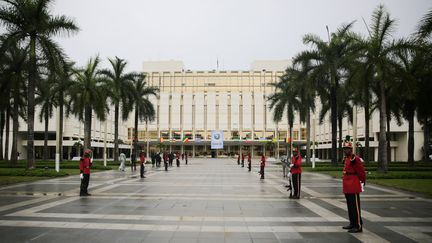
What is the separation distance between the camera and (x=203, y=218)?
31.9 ft

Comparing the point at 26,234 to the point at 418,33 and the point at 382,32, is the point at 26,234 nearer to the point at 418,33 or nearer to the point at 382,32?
the point at 418,33

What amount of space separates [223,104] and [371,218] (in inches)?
3697

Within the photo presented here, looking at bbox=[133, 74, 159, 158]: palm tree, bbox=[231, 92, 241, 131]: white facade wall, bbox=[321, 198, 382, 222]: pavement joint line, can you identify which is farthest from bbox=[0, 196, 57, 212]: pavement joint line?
bbox=[231, 92, 241, 131]: white facade wall

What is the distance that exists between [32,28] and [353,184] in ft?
74.7

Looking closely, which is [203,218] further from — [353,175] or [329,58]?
[329,58]

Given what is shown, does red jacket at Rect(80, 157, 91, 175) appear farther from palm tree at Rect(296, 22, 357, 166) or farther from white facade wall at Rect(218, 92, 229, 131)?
white facade wall at Rect(218, 92, 229, 131)

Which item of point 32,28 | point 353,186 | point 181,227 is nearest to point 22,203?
point 181,227

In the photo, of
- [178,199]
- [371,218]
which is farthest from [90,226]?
[371,218]

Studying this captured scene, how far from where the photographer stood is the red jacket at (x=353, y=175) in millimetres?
8500

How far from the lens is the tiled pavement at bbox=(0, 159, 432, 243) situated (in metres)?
7.62

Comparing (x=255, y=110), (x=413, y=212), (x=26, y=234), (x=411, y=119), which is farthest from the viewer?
(x=255, y=110)

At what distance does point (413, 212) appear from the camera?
10.7m

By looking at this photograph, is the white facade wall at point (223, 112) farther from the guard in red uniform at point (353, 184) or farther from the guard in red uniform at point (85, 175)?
the guard in red uniform at point (353, 184)

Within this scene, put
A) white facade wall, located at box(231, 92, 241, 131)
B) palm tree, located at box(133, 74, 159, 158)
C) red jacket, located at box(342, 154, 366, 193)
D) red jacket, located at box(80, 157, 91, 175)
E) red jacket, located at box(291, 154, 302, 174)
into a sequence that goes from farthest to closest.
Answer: white facade wall, located at box(231, 92, 241, 131) → palm tree, located at box(133, 74, 159, 158) → red jacket, located at box(80, 157, 91, 175) → red jacket, located at box(291, 154, 302, 174) → red jacket, located at box(342, 154, 366, 193)
